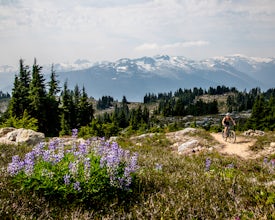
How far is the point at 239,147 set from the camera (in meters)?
22.1

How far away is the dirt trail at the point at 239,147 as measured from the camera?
66.5 feet

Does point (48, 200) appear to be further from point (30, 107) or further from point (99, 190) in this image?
point (30, 107)

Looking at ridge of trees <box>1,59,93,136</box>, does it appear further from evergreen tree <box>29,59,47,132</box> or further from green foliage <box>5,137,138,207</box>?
green foliage <box>5,137,138,207</box>

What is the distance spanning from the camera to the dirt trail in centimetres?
2027

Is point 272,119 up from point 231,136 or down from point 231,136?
down

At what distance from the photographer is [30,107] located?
2045 inches

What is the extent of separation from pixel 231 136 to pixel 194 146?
15.8ft

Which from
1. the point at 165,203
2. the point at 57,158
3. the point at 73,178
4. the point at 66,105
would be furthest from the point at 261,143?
the point at 66,105

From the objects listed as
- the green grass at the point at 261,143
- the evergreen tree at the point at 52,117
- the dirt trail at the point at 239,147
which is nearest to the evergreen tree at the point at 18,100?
the evergreen tree at the point at 52,117

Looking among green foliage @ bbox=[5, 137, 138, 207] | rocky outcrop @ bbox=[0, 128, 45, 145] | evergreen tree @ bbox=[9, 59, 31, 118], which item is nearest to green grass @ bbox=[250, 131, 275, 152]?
rocky outcrop @ bbox=[0, 128, 45, 145]

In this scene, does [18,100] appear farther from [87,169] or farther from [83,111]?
[87,169]

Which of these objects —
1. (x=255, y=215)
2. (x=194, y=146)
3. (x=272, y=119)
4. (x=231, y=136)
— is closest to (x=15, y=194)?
(x=255, y=215)

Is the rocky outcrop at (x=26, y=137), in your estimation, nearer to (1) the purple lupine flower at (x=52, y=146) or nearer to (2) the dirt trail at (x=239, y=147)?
(1) the purple lupine flower at (x=52, y=146)

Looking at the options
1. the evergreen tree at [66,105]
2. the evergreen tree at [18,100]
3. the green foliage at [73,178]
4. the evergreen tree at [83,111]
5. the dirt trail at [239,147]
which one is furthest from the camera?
the evergreen tree at [83,111]
